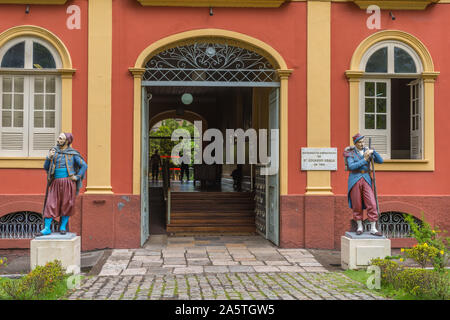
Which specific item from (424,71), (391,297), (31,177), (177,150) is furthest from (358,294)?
(177,150)

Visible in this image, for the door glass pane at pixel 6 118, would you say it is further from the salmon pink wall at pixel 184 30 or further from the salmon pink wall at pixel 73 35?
the salmon pink wall at pixel 184 30

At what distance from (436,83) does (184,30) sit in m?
4.87

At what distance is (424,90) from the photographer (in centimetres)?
938

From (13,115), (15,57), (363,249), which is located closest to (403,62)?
(363,249)

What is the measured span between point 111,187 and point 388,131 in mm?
5360

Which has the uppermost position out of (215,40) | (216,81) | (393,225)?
(215,40)

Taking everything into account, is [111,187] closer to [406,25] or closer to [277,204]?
[277,204]

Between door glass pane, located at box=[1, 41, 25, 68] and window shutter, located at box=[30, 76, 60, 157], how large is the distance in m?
0.37

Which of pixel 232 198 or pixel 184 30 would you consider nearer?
pixel 184 30

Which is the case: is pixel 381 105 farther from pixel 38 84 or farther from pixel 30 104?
pixel 30 104

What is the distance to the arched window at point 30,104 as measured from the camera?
29.7ft

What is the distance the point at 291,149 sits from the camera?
9.20m

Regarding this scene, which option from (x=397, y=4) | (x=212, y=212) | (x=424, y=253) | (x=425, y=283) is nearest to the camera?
(x=425, y=283)

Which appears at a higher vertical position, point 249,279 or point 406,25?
point 406,25
